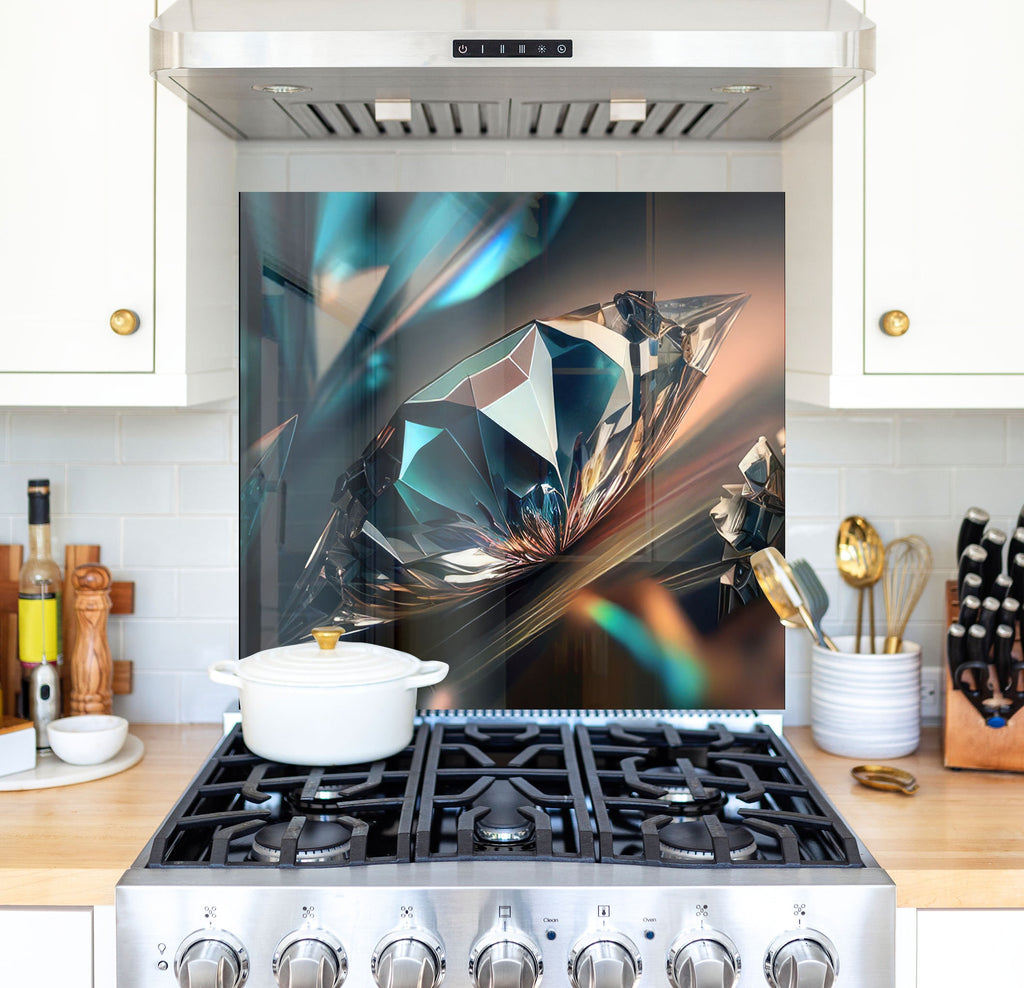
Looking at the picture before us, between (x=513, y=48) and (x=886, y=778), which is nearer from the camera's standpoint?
(x=513, y=48)

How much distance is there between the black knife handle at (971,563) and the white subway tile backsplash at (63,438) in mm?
1532

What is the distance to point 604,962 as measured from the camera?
1.39 metres

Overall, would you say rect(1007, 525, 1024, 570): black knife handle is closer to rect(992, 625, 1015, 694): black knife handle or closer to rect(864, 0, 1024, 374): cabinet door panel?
rect(992, 625, 1015, 694): black knife handle

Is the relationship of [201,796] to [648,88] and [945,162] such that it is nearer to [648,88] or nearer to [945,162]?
[648,88]

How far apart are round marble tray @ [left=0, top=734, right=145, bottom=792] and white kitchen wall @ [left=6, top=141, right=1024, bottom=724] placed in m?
0.26

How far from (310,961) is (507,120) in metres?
1.34

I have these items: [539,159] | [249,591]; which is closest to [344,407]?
[249,591]

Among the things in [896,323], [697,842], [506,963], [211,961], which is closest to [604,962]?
[506,963]

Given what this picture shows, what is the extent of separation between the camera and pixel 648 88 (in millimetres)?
1638

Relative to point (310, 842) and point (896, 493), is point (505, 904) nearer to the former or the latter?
point (310, 842)

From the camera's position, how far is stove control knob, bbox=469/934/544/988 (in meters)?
1.39

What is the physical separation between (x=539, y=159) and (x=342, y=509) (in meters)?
0.74

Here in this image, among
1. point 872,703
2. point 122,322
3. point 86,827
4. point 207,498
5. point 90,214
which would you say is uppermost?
point 90,214

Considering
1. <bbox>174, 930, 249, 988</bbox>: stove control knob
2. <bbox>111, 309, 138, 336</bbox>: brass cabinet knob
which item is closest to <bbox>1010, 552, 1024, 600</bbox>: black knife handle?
<bbox>174, 930, 249, 988</bbox>: stove control knob
